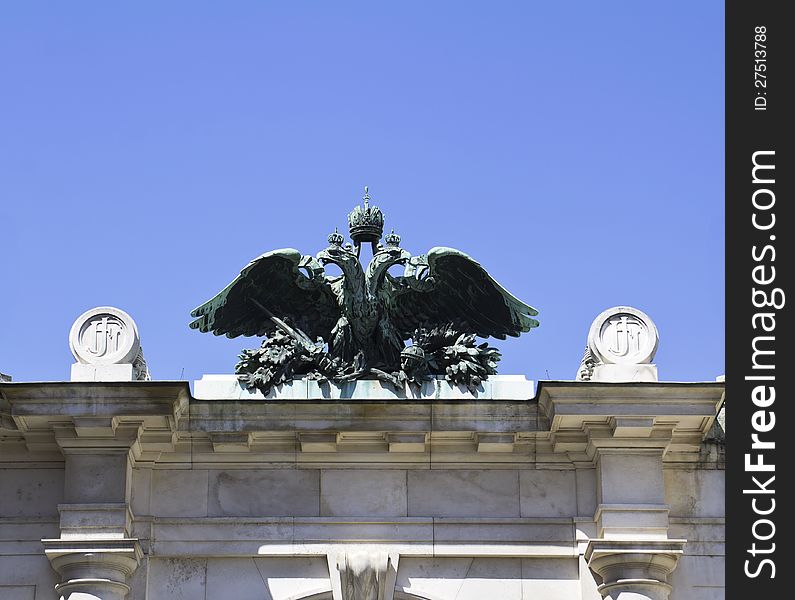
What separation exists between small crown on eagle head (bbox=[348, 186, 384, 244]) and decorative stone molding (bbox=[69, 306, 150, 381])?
2835 millimetres

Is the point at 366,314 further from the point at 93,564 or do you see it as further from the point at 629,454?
the point at 93,564

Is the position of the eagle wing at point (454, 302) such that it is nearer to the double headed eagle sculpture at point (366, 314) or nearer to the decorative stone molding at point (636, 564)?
the double headed eagle sculpture at point (366, 314)

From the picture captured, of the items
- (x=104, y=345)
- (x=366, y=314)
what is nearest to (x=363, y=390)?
(x=366, y=314)

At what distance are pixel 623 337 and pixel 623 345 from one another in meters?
0.11

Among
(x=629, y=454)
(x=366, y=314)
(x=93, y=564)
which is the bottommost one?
(x=93, y=564)

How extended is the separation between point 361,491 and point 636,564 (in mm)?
3277

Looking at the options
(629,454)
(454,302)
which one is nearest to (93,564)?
(454,302)

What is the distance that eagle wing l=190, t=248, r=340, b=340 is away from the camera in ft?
88.4

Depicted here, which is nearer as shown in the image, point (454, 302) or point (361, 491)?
point (361, 491)

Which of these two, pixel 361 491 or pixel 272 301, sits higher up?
pixel 272 301

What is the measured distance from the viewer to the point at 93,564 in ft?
83.6

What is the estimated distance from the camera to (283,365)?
2656 cm

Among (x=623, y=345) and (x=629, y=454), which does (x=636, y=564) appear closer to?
(x=629, y=454)
